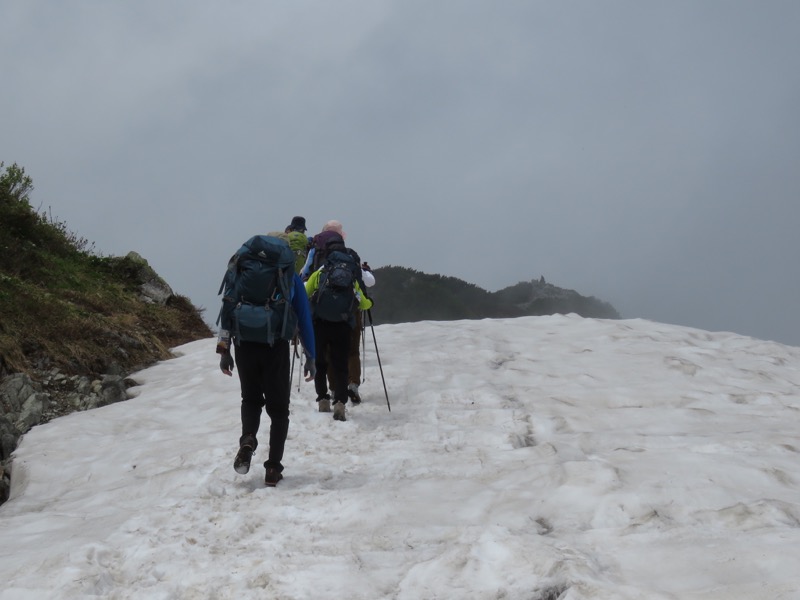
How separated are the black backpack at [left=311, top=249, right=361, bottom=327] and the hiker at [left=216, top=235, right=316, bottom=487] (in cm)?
228

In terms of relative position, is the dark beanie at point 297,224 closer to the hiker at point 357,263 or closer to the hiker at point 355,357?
the hiker at point 357,263

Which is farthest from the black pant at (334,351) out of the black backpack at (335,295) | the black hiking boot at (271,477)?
the black hiking boot at (271,477)

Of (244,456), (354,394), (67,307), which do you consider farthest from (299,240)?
(67,307)

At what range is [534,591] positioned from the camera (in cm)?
393

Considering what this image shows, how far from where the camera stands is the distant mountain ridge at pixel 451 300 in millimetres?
43719

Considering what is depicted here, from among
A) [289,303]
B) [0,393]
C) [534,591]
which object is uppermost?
[289,303]

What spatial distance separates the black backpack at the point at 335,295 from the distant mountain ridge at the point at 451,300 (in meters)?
30.2

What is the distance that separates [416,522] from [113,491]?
3.19 meters

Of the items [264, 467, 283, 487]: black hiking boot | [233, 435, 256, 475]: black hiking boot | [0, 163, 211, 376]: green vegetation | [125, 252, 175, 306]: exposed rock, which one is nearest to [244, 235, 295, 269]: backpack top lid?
[233, 435, 256, 475]: black hiking boot

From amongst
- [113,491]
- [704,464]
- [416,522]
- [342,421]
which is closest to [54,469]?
[113,491]

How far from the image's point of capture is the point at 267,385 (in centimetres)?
638

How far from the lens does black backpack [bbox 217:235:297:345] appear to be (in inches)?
241

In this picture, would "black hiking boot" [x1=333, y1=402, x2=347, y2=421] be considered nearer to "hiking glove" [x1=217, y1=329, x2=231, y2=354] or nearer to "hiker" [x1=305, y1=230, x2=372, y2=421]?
"hiker" [x1=305, y1=230, x2=372, y2=421]

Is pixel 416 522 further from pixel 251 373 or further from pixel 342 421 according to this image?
pixel 342 421
